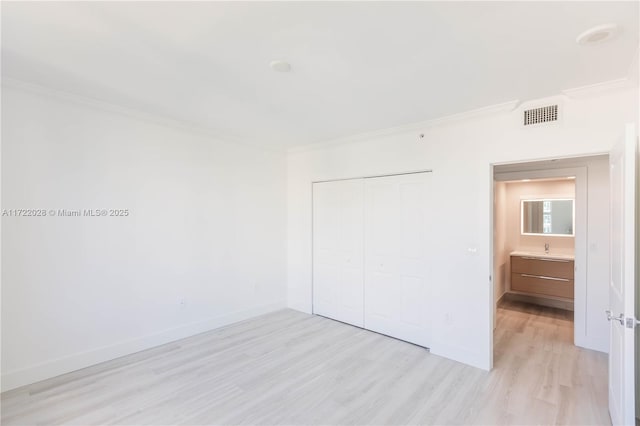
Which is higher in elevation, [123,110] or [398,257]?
[123,110]

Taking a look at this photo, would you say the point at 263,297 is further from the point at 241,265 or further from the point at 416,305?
the point at 416,305

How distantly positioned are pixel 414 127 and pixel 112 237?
12.0 feet

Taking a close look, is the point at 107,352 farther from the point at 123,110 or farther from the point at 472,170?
the point at 472,170

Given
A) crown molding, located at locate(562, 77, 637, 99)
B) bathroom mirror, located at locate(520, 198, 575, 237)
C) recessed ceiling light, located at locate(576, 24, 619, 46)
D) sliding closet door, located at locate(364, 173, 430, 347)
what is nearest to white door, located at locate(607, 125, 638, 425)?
recessed ceiling light, located at locate(576, 24, 619, 46)

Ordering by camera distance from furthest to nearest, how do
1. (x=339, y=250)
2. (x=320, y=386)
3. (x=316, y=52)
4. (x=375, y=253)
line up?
(x=339, y=250)
(x=375, y=253)
(x=320, y=386)
(x=316, y=52)

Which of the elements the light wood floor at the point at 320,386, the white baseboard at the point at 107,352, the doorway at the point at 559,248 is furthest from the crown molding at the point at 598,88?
the white baseboard at the point at 107,352

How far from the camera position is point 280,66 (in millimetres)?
2283

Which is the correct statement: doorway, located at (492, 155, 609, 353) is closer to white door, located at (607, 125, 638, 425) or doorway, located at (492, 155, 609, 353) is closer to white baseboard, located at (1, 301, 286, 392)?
white door, located at (607, 125, 638, 425)

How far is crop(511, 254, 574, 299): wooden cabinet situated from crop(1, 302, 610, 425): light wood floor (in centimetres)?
151

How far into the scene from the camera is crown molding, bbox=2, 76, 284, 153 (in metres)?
2.71

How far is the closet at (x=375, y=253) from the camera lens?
3.71 metres

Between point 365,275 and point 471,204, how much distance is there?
1.73m

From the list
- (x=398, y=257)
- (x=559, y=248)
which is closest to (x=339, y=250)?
(x=398, y=257)

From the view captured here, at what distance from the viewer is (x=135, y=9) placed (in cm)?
169
